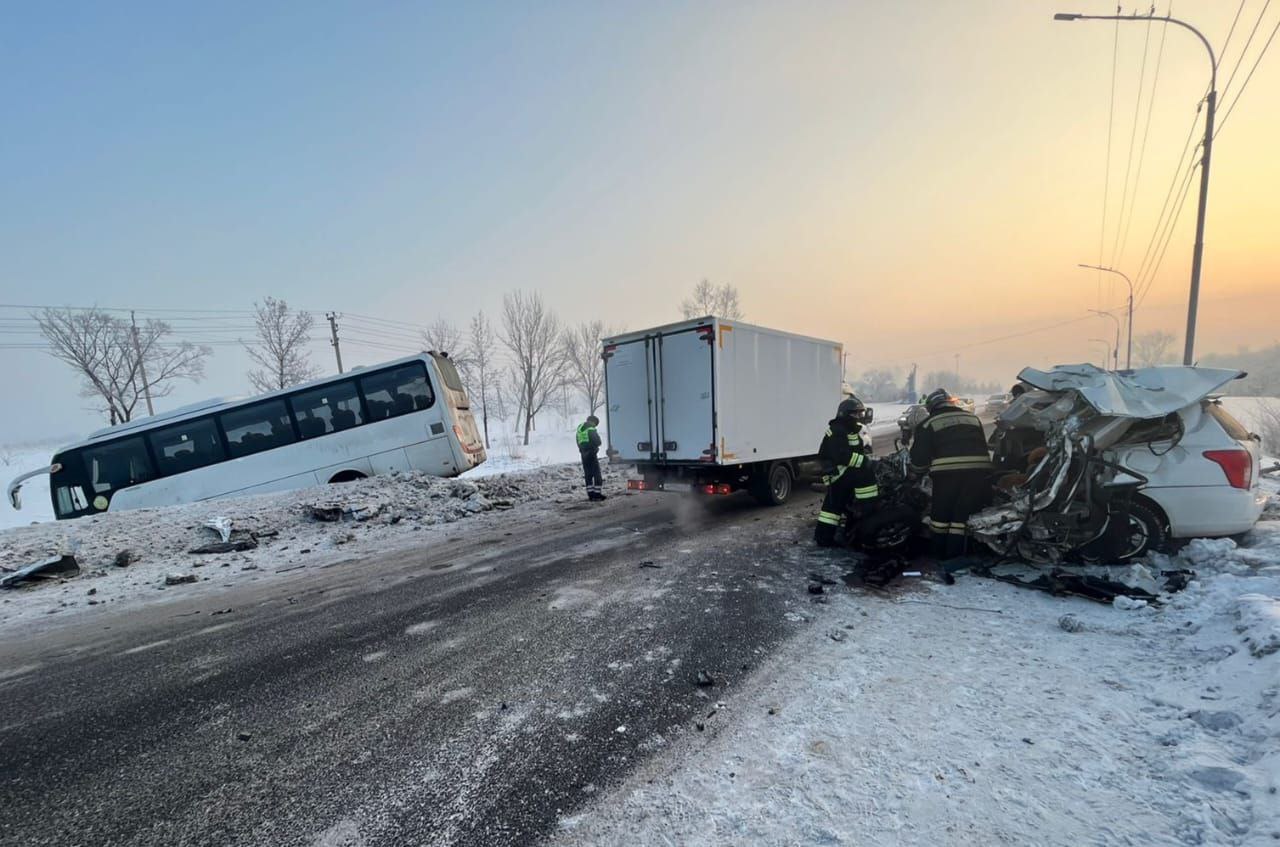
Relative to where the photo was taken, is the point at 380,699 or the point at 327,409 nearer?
the point at 380,699

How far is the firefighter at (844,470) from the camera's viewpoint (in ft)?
19.7

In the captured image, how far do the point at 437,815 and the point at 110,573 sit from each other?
850 centimetres

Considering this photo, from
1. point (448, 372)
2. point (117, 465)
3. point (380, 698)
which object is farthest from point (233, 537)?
point (380, 698)

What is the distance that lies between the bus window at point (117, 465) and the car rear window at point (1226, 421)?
17974mm

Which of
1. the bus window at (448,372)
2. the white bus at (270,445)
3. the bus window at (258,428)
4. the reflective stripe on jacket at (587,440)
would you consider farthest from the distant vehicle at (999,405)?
the bus window at (258,428)

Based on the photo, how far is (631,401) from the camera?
903cm

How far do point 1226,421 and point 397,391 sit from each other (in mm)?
13406

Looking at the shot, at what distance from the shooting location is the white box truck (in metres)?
8.19

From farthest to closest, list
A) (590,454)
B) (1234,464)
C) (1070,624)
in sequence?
1. (590,454)
2. (1234,464)
3. (1070,624)

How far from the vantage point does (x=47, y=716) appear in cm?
330

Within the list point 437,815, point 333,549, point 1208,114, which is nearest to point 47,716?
point 437,815

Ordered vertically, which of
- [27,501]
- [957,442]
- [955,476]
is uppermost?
[957,442]

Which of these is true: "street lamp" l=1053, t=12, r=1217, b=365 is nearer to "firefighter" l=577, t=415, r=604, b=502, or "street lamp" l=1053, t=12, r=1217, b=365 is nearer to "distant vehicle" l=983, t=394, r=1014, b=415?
"distant vehicle" l=983, t=394, r=1014, b=415

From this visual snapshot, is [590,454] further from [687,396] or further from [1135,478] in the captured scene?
[1135,478]
